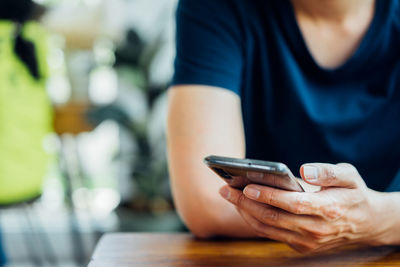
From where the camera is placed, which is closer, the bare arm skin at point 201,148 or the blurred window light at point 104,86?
the bare arm skin at point 201,148

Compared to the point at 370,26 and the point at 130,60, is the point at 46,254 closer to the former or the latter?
the point at 130,60

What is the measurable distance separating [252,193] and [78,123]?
168 cm

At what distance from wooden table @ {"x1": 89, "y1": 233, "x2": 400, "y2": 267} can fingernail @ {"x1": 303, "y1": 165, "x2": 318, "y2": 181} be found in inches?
Answer: 6.2

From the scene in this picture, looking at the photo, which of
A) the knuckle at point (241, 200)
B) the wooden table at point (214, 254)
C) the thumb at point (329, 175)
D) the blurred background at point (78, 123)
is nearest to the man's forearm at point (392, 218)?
the wooden table at point (214, 254)

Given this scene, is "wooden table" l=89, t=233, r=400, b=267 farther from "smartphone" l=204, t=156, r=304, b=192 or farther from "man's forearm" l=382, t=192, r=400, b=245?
"smartphone" l=204, t=156, r=304, b=192

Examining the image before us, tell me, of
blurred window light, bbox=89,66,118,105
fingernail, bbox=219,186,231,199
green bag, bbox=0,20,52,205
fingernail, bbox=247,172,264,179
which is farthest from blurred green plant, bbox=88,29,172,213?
fingernail, bbox=247,172,264,179

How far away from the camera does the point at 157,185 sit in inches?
83.2

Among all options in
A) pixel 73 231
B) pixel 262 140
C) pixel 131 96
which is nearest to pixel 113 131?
pixel 131 96

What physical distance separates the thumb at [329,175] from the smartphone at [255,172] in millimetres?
19

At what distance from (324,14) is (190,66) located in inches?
13.1

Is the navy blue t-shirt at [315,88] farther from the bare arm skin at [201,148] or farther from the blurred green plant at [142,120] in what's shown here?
the blurred green plant at [142,120]

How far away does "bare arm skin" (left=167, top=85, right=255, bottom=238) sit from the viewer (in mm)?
820

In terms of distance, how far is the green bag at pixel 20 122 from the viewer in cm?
179

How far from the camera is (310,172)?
582mm
